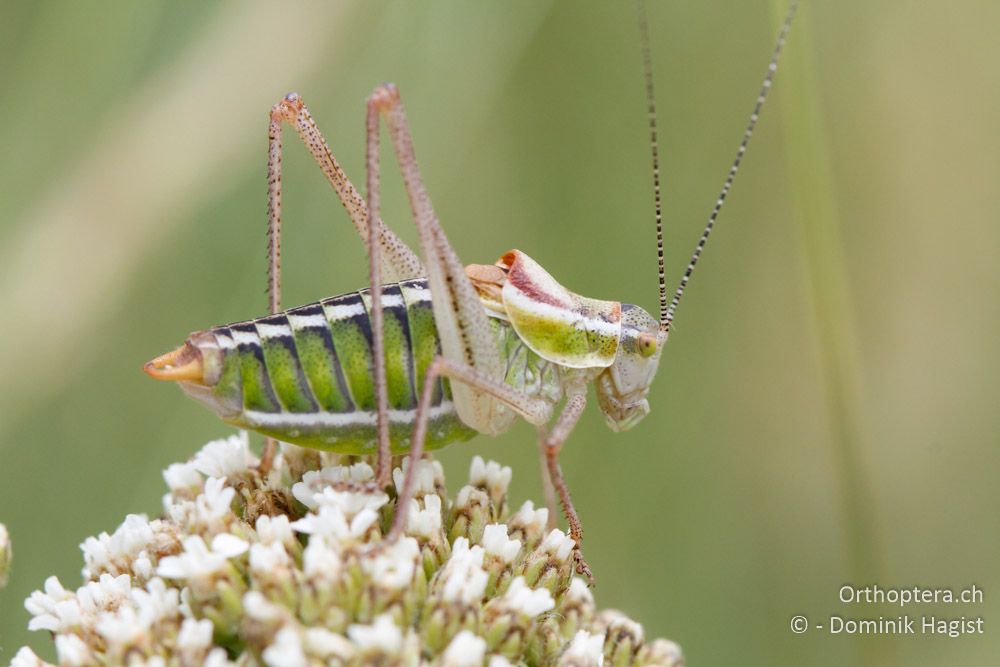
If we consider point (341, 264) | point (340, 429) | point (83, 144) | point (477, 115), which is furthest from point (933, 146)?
point (83, 144)

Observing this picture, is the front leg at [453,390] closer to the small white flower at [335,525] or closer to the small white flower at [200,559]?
the small white flower at [335,525]

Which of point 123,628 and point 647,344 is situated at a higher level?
point 647,344

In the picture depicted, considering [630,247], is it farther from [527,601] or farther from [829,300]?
[527,601]

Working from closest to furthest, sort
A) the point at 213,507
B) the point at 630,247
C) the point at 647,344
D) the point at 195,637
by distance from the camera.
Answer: the point at 195,637, the point at 213,507, the point at 647,344, the point at 630,247

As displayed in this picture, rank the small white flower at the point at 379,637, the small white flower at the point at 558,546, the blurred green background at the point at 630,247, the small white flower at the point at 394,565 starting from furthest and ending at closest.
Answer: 1. the blurred green background at the point at 630,247
2. the small white flower at the point at 558,546
3. the small white flower at the point at 394,565
4. the small white flower at the point at 379,637

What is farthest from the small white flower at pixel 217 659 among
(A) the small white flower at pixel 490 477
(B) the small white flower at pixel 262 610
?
(A) the small white flower at pixel 490 477

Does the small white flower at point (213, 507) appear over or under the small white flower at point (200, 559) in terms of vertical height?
over

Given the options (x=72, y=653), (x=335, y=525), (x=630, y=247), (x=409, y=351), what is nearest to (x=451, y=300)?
(x=409, y=351)
